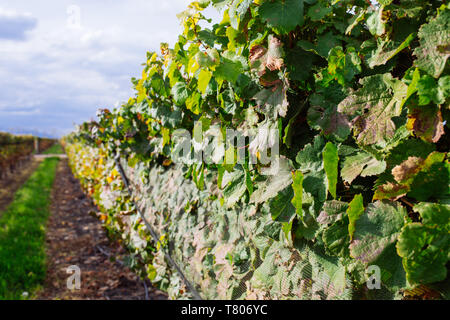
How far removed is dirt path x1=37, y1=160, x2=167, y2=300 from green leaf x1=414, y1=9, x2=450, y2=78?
3961 mm

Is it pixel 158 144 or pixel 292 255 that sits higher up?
pixel 158 144

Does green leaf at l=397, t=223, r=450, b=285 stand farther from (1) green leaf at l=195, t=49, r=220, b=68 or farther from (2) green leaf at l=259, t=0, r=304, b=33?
(1) green leaf at l=195, t=49, r=220, b=68

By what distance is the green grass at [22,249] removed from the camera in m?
4.70

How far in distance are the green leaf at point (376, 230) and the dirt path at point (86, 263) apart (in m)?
3.65

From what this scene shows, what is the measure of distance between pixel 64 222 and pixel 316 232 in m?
8.11

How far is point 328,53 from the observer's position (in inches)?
49.3

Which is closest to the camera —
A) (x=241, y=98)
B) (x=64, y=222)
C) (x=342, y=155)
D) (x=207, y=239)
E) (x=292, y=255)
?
(x=342, y=155)

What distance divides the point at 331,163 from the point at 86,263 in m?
5.24

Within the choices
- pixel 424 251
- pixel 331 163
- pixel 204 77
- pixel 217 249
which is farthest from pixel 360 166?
pixel 217 249

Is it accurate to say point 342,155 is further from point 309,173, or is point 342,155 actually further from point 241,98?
point 241,98

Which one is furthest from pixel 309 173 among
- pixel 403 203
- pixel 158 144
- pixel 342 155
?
pixel 158 144

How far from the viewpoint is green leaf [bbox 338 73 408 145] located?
1055 mm

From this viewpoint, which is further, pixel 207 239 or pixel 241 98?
pixel 207 239
